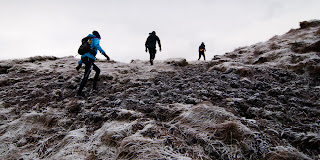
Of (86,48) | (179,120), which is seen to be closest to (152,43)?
(86,48)

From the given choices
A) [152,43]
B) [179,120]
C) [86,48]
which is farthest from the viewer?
[152,43]

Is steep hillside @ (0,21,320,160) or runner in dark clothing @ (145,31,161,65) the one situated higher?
Answer: runner in dark clothing @ (145,31,161,65)

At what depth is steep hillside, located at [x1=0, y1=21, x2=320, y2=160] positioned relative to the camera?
282 cm

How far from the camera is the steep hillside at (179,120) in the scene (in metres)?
2.82

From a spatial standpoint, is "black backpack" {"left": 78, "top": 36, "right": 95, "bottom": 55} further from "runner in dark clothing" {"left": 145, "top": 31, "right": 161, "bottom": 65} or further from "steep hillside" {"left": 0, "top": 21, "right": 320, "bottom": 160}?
"runner in dark clothing" {"left": 145, "top": 31, "right": 161, "bottom": 65}

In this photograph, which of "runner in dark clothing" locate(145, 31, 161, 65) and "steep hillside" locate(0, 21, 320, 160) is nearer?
"steep hillside" locate(0, 21, 320, 160)

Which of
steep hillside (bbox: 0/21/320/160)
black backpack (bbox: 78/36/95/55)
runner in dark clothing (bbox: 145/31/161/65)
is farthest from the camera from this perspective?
runner in dark clothing (bbox: 145/31/161/65)

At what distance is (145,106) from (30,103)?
15.7 ft

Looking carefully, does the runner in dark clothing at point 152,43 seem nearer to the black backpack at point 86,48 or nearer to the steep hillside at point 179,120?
the steep hillside at point 179,120

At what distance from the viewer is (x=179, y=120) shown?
3.84 meters

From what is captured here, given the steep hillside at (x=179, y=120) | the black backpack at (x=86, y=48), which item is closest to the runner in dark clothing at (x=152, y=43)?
the steep hillside at (x=179, y=120)

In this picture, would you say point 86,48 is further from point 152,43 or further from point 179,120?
point 152,43

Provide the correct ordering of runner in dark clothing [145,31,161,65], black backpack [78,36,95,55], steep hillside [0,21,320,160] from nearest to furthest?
steep hillside [0,21,320,160] → black backpack [78,36,95,55] → runner in dark clothing [145,31,161,65]

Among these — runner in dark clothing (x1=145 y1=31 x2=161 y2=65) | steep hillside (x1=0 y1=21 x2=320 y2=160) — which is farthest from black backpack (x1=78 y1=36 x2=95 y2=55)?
runner in dark clothing (x1=145 y1=31 x2=161 y2=65)
